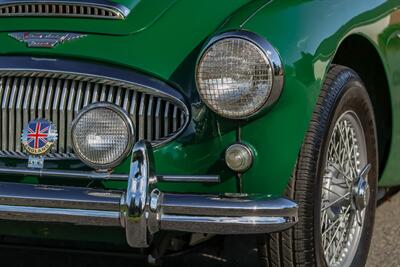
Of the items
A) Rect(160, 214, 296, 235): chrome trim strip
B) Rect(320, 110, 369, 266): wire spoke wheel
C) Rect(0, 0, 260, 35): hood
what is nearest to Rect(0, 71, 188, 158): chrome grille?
Rect(0, 0, 260, 35): hood

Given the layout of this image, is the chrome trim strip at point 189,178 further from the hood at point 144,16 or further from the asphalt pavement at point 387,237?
the asphalt pavement at point 387,237

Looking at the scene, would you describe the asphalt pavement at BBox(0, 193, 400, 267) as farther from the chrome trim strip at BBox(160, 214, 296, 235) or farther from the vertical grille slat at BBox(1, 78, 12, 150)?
the chrome trim strip at BBox(160, 214, 296, 235)

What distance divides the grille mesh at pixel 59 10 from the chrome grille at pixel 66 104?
302 millimetres

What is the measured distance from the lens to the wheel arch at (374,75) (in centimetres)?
375

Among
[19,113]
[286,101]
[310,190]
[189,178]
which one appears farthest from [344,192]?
[19,113]

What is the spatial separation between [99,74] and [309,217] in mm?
910

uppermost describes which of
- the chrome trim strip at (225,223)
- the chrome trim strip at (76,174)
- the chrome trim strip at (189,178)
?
the chrome trim strip at (76,174)

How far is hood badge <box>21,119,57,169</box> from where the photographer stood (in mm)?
3277

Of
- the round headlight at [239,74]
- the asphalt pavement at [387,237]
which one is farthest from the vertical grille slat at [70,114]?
the asphalt pavement at [387,237]

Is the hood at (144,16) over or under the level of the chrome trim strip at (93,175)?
over

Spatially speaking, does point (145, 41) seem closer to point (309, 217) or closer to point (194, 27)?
point (194, 27)

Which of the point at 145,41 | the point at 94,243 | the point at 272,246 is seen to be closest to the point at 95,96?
the point at 145,41

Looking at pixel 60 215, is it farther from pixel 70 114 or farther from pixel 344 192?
pixel 344 192

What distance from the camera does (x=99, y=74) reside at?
3291 mm
